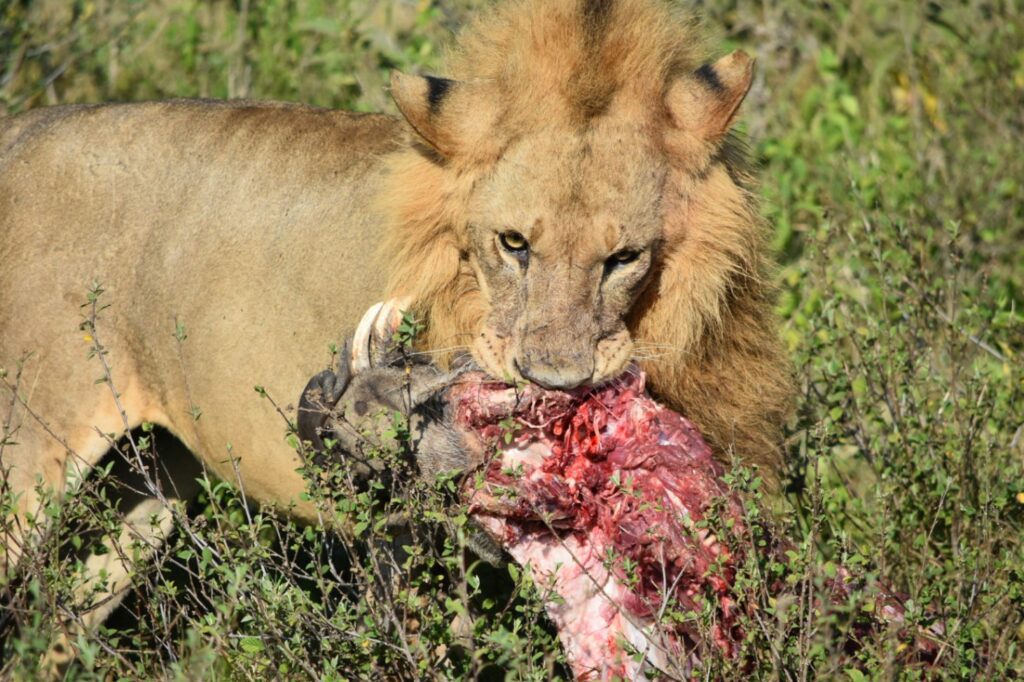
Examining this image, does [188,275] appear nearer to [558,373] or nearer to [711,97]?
[558,373]

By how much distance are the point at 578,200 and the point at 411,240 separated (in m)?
0.52

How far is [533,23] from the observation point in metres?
3.44

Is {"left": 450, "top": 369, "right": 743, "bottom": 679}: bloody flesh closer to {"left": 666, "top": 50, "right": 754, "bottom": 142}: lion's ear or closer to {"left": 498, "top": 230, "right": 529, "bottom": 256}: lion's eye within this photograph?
{"left": 498, "top": 230, "right": 529, "bottom": 256}: lion's eye

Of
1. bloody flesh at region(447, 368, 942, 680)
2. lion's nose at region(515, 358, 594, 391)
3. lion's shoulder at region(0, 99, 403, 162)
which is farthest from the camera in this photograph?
lion's shoulder at region(0, 99, 403, 162)

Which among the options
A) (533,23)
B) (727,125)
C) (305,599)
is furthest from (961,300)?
(305,599)

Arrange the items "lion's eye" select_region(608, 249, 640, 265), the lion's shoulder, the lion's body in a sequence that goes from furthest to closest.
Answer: the lion's shoulder → the lion's body → "lion's eye" select_region(608, 249, 640, 265)

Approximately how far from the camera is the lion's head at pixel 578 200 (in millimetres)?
3225

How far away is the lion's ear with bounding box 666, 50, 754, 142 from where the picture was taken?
338 centimetres

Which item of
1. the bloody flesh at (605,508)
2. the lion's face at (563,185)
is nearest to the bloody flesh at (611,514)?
the bloody flesh at (605,508)

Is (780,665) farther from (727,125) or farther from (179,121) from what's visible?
(179,121)

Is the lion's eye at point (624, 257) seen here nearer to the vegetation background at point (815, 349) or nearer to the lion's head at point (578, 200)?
the lion's head at point (578, 200)

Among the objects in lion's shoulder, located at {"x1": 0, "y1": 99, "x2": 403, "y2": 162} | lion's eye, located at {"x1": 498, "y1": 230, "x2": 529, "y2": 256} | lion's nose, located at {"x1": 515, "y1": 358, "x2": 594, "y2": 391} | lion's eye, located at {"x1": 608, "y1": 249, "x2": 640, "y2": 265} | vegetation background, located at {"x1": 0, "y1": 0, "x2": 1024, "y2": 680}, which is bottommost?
vegetation background, located at {"x1": 0, "y1": 0, "x2": 1024, "y2": 680}

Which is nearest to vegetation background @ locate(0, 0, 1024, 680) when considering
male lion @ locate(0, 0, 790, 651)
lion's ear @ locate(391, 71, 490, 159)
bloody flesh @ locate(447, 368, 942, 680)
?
bloody flesh @ locate(447, 368, 942, 680)

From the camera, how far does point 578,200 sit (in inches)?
127
